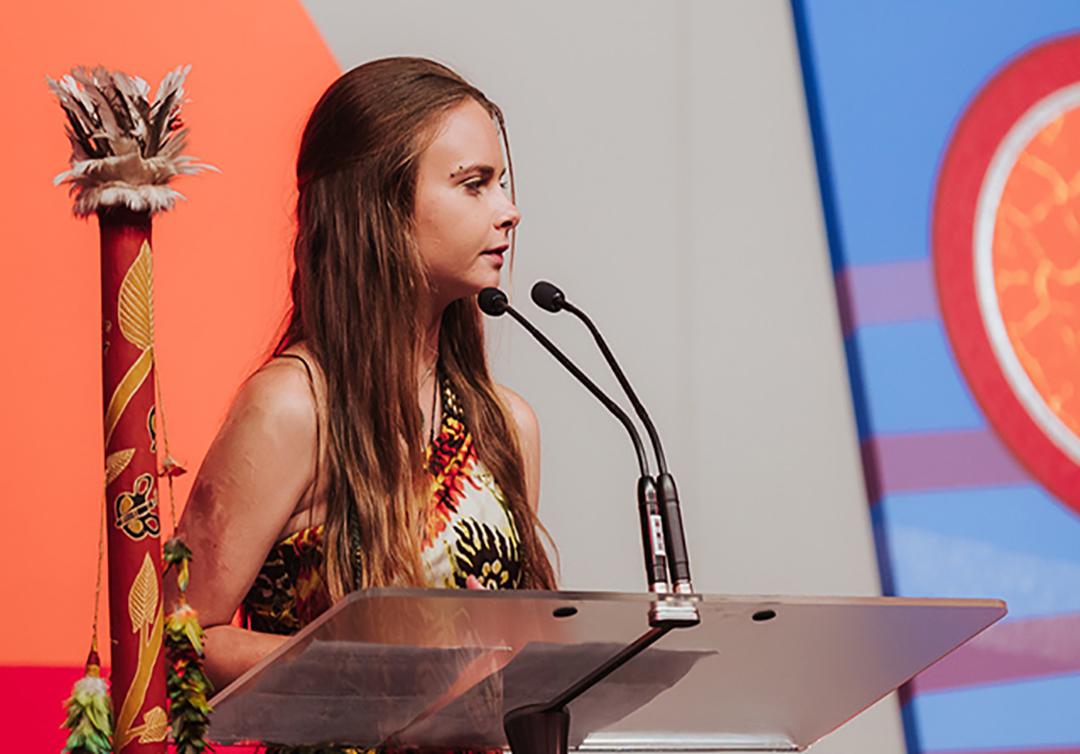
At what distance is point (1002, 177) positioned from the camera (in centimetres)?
343

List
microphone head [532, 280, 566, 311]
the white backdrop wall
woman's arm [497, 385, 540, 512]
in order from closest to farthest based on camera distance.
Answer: microphone head [532, 280, 566, 311], woman's arm [497, 385, 540, 512], the white backdrop wall

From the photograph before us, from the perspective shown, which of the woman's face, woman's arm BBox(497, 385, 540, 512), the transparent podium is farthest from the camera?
woman's arm BBox(497, 385, 540, 512)

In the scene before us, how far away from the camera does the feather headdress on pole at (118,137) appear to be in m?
1.42

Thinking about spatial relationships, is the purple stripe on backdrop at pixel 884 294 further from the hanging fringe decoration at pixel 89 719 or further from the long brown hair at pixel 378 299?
the hanging fringe decoration at pixel 89 719

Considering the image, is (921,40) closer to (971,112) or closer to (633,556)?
(971,112)

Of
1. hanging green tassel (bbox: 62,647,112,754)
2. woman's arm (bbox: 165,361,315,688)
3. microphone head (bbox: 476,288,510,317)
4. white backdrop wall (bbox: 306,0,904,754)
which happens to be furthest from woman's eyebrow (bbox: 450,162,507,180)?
hanging green tassel (bbox: 62,647,112,754)

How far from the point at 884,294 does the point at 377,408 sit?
1.49m

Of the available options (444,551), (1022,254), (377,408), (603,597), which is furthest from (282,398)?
(1022,254)

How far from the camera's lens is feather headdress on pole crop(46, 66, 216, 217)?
142 centimetres

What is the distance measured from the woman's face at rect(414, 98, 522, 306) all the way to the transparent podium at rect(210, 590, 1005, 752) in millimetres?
680

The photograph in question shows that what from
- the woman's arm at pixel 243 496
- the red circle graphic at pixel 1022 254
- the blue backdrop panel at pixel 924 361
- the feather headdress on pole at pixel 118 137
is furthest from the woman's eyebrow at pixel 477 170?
the red circle graphic at pixel 1022 254

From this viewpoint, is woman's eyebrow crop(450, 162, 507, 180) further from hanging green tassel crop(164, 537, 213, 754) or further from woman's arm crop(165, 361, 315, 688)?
hanging green tassel crop(164, 537, 213, 754)

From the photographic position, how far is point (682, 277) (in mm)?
3178

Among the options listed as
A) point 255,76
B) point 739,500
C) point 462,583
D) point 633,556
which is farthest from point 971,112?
point 462,583
